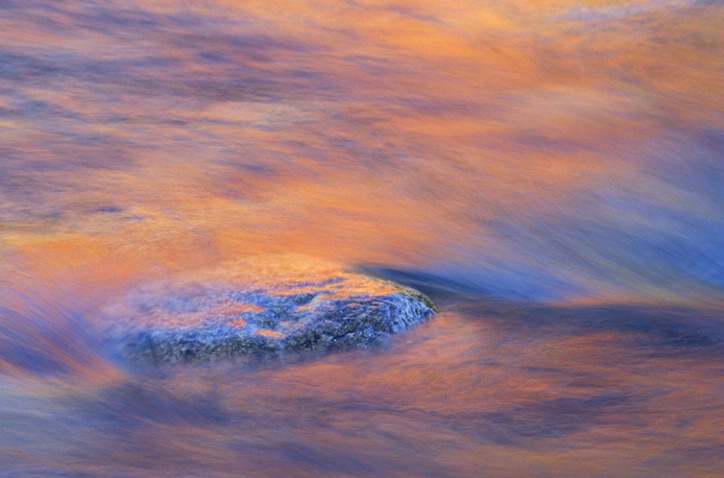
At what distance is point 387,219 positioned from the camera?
17.0ft

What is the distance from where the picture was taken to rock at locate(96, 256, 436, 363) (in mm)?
3705

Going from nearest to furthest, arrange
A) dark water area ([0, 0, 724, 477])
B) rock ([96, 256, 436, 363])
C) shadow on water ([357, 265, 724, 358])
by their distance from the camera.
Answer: dark water area ([0, 0, 724, 477])
rock ([96, 256, 436, 363])
shadow on water ([357, 265, 724, 358])

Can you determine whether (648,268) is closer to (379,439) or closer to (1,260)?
(379,439)

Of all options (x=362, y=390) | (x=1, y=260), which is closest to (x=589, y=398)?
(x=362, y=390)

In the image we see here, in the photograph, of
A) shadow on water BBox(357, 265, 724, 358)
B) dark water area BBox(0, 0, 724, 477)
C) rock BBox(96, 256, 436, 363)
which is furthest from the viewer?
shadow on water BBox(357, 265, 724, 358)

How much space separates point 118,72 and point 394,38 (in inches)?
81.7

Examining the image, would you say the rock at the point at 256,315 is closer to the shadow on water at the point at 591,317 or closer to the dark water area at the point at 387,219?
the dark water area at the point at 387,219

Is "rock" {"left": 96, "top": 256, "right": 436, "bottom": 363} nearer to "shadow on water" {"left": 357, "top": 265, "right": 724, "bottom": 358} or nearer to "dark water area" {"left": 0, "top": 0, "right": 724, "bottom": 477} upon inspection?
"dark water area" {"left": 0, "top": 0, "right": 724, "bottom": 477}

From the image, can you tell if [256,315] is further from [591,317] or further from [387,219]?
[387,219]

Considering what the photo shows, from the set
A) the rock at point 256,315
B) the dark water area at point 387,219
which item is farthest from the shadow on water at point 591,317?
the rock at point 256,315

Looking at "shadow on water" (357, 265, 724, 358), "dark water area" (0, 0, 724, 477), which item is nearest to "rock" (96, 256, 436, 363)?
"dark water area" (0, 0, 724, 477)

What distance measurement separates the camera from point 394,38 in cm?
776

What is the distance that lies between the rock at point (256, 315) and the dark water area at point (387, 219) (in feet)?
0.26

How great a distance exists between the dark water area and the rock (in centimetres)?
8
